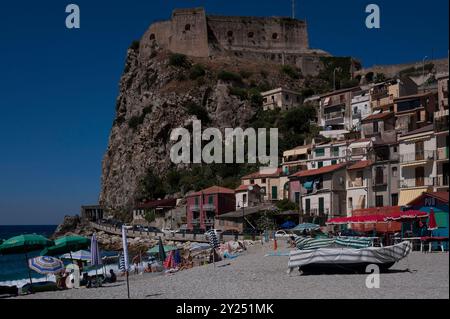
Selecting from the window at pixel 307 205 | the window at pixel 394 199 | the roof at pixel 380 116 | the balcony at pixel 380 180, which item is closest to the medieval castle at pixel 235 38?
the roof at pixel 380 116

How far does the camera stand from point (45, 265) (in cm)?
2814

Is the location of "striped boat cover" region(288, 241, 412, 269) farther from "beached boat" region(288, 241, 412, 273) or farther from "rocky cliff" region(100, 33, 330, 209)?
"rocky cliff" region(100, 33, 330, 209)

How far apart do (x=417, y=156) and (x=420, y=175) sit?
4.06 feet

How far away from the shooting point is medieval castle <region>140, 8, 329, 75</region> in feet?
326

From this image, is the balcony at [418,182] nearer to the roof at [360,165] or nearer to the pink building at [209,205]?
the roof at [360,165]

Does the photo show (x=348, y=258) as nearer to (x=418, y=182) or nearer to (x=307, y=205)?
(x=418, y=182)

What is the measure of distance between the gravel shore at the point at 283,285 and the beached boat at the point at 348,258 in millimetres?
497

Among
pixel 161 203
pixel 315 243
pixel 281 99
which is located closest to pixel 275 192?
pixel 161 203

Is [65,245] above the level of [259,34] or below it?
below

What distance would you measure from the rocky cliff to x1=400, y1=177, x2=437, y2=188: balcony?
44.9m
